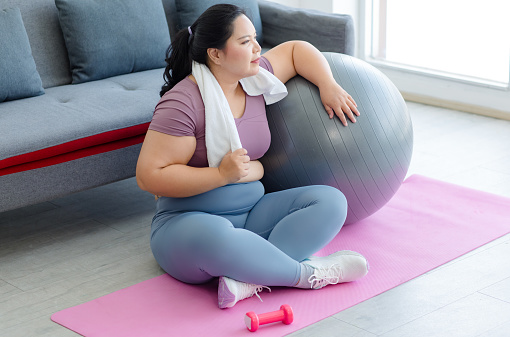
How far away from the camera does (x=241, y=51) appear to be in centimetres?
219

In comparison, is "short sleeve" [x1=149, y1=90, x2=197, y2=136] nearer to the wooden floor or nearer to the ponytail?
the ponytail

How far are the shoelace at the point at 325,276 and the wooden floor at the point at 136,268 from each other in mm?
131

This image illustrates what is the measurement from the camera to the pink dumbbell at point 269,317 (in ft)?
6.54

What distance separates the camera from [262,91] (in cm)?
237

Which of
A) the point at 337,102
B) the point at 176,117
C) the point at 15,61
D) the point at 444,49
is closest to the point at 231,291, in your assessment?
the point at 176,117

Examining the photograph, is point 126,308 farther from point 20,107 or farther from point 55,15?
point 55,15

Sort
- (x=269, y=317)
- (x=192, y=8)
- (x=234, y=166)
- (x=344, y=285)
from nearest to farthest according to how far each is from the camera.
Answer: (x=269, y=317)
(x=234, y=166)
(x=344, y=285)
(x=192, y=8)

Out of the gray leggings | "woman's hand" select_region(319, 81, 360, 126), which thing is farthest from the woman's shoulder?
"woman's hand" select_region(319, 81, 360, 126)

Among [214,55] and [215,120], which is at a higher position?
[214,55]

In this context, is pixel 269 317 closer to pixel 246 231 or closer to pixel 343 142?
pixel 246 231

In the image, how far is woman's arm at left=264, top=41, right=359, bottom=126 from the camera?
236 cm

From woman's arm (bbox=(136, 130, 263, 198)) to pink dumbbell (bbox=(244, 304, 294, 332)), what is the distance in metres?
0.41

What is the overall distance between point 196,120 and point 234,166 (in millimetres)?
189

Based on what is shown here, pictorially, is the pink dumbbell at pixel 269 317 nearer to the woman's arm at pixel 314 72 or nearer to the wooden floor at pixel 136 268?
the wooden floor at pixel 136 268
